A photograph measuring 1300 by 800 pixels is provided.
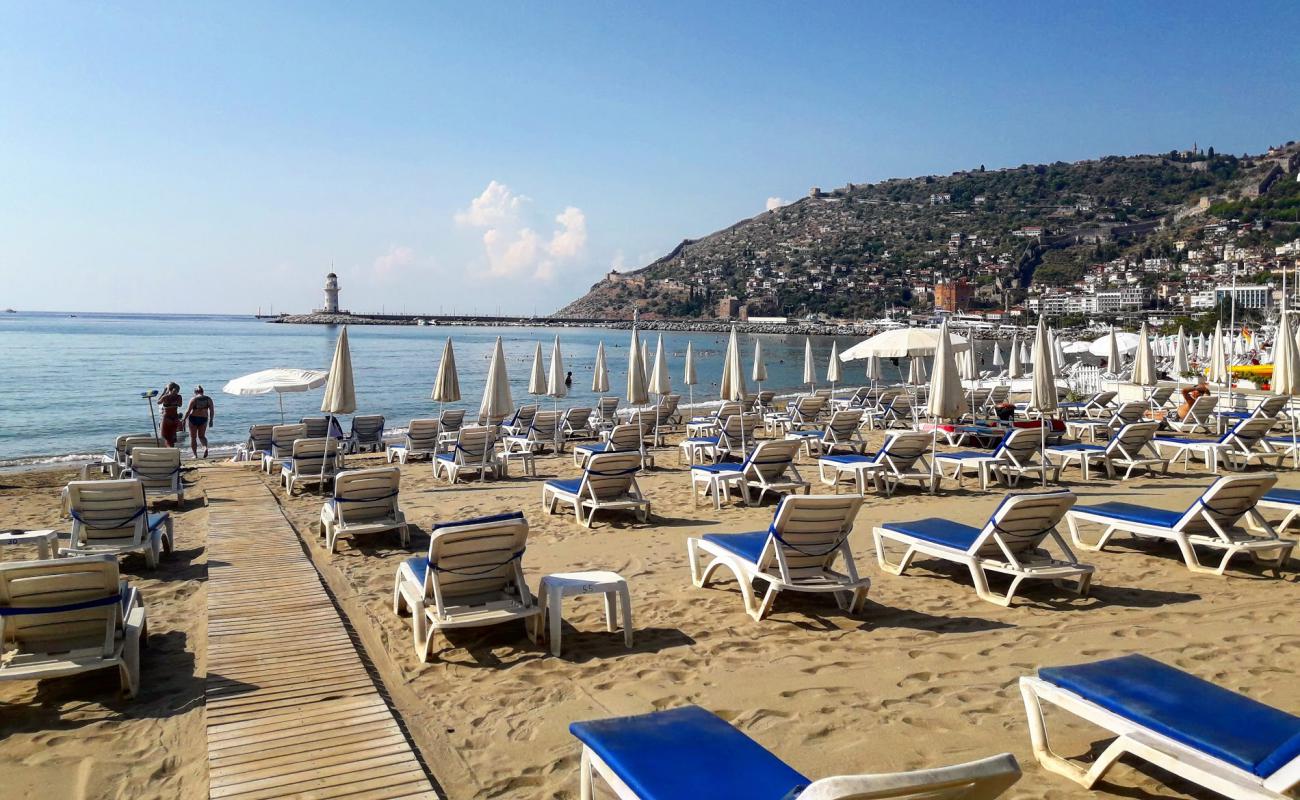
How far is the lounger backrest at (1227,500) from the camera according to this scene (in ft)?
20.7

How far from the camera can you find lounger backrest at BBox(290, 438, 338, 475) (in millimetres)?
10562

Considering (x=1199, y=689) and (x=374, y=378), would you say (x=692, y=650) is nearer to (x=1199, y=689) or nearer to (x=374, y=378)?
(x=1199, y=689)

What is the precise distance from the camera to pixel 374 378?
47.8m

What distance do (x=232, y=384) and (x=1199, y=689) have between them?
13500 millimetres

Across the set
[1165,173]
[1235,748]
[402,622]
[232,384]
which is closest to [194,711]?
[402,622]

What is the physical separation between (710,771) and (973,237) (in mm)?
173757

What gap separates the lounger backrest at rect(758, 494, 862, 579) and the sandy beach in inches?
13.8

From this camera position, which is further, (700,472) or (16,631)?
(700,472)

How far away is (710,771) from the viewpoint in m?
2.61

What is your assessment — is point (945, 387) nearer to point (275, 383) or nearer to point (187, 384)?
point (275, 383)

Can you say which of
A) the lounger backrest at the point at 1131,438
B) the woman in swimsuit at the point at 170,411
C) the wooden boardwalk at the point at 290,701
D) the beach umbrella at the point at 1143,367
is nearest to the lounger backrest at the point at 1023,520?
the wooden boardwalk at the point at 290,701

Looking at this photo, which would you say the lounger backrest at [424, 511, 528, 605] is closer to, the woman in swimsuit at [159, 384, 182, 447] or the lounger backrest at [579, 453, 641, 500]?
the lounger backrest at [579, 453, 641, 500]

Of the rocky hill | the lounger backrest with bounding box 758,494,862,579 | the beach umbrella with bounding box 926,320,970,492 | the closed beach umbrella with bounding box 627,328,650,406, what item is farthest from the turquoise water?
the rocky hill

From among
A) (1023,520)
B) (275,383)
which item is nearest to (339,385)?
(275,383)
